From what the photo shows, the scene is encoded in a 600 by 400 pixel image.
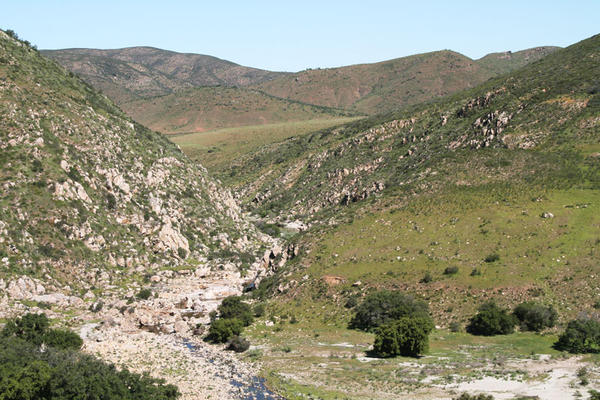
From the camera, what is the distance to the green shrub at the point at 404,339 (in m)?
46.7

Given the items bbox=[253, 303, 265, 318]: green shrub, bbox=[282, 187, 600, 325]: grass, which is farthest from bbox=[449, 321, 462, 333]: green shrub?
bbox=[253, 303, 265, 318]: green shrub

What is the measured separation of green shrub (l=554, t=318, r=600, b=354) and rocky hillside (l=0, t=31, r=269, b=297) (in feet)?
156

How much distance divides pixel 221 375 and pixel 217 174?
143 m

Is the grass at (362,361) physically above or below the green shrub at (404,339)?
below

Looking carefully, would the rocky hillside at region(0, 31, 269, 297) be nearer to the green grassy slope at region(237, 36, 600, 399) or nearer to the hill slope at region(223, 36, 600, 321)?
the green grassy slope at region(237, 36, 600, 399)

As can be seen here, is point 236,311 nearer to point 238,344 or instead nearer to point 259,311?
point 259,311

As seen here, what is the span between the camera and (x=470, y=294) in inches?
2258

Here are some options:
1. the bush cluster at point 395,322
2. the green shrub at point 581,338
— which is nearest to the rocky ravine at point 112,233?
the bush cluster at point 395,322

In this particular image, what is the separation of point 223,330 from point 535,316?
90.6 ft

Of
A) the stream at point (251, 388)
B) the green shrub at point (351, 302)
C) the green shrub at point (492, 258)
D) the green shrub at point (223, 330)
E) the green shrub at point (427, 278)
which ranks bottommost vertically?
the stream at point (251, 388)

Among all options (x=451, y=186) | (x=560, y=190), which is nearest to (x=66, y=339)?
(x=451, y=186)

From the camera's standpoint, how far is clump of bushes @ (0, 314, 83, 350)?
153 ft

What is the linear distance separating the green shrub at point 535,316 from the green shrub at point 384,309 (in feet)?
26.4

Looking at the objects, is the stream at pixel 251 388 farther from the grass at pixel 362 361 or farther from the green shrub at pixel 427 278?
the green shrub at pixel 427 278
